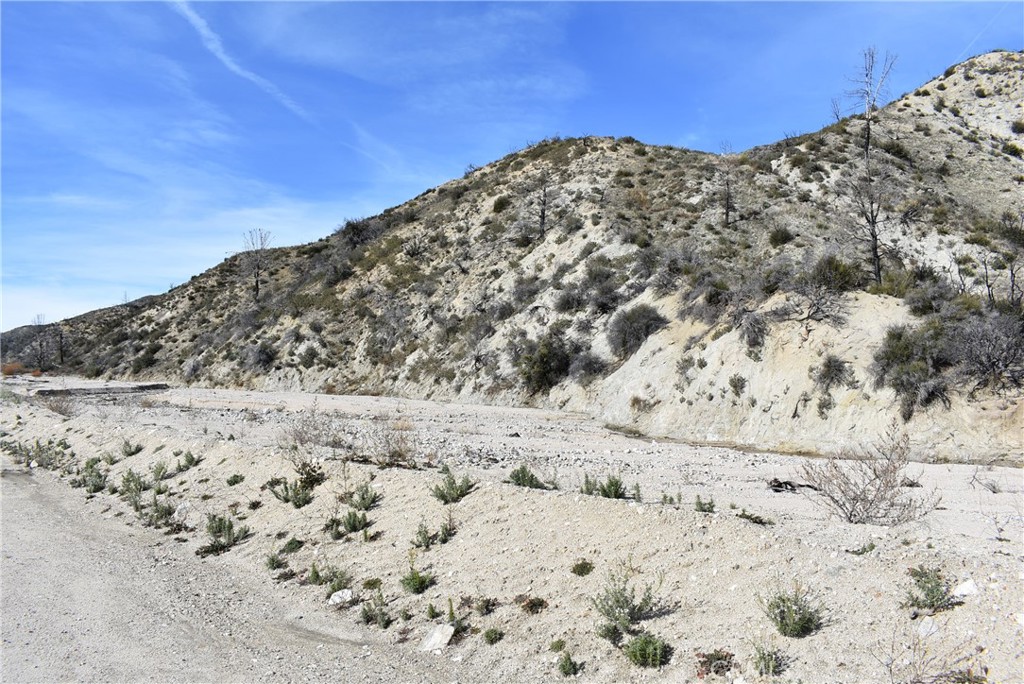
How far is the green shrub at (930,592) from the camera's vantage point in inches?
236

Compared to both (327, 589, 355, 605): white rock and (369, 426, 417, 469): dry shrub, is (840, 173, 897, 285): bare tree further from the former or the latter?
(327, 589, 355, 605): white rock

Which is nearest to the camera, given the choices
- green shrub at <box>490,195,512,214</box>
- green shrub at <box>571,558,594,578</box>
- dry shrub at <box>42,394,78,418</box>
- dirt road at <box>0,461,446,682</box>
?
dirt road at <box>0,461,446,682</box>

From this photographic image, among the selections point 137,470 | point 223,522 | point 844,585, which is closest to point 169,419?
point 137,470

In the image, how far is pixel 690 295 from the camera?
93.6 feet

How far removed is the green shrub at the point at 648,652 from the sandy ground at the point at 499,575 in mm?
102

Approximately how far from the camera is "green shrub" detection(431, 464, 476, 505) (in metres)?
10.8

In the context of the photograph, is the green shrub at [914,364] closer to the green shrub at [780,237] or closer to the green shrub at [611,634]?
the green shrub at [780,237]

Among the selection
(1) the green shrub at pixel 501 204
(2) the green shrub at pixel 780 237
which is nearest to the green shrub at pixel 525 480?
(2) the green shrub at pixel 780 237

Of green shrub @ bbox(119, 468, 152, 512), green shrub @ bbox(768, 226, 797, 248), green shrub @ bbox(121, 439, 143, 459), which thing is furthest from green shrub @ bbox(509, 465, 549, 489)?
green shrub @ bbox(768, 226, 797, 248)

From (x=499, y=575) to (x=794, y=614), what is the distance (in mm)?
4065

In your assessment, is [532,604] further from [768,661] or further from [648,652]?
[768,661]

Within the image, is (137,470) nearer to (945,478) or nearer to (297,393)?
(945,478)

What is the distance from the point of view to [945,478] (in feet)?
44.8

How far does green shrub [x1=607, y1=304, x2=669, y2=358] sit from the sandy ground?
13178 mm
